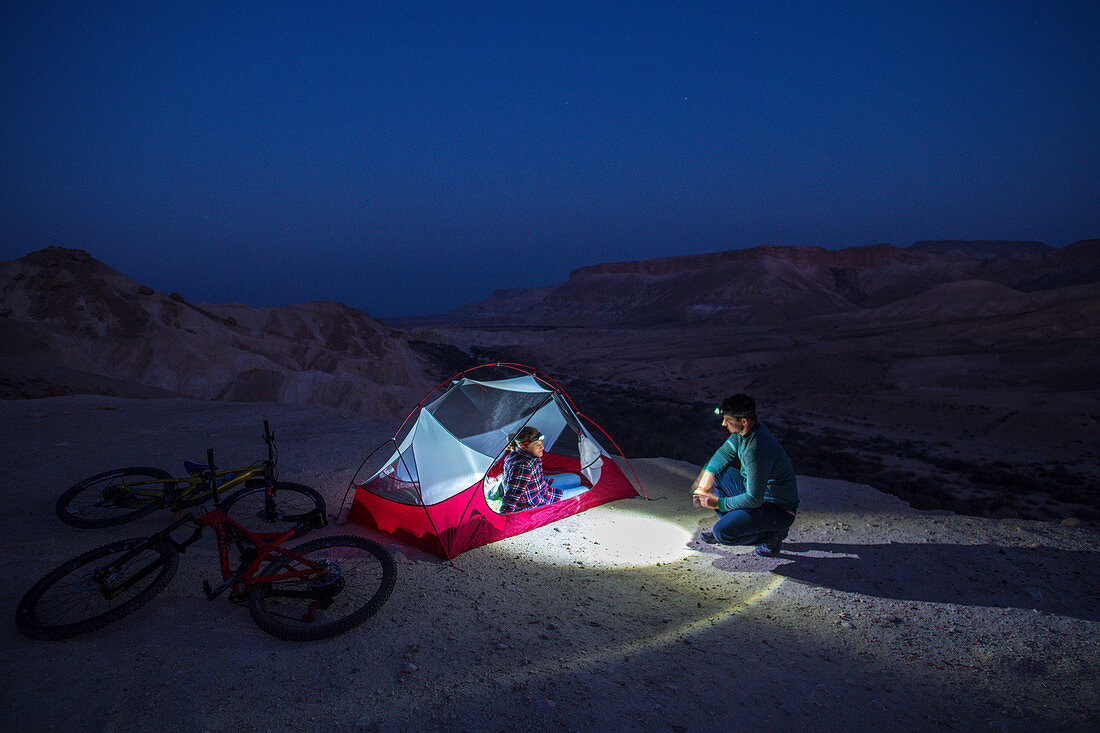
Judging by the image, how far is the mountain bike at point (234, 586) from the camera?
3352 millimetres

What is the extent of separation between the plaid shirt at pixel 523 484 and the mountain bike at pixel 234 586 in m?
2.30

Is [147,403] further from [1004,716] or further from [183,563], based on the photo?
[1004,716]

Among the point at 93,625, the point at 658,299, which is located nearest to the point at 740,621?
the point at 93,625

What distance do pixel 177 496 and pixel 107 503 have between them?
0.79 m

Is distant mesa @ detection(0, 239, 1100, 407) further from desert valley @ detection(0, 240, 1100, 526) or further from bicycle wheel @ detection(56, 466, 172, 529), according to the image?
bicycle wheel @ detection(56, 466, 172, 529)

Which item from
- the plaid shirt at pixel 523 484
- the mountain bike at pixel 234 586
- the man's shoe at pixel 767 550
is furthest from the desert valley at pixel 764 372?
the mountain bike at pixel 234 586

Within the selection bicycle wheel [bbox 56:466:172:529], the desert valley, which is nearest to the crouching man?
the desert valley

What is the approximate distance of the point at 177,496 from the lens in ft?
17.1

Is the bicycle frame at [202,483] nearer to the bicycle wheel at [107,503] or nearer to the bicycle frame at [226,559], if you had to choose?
the bicycle wheel at [107,503]

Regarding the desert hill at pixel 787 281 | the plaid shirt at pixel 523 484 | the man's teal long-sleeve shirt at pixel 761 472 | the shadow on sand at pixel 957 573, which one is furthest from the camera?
the desert hill at pixel 787 281

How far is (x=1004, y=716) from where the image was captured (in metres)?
2.67

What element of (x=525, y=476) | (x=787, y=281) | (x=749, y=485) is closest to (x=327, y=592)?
(x=525, y=476)

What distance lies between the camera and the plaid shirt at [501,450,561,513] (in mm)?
6137

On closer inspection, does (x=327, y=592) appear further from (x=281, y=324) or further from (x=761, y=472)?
(x=281, y=324)
